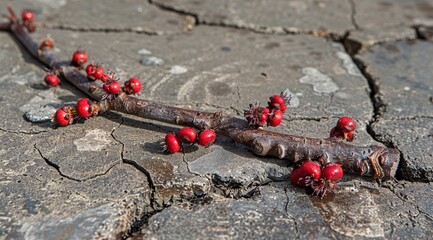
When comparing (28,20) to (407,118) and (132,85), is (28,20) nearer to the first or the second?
(132,85)

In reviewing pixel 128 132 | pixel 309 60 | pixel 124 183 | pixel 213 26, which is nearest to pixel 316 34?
pixel 309 60

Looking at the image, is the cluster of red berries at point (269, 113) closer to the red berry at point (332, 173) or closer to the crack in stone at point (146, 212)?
the red berry at point (332, 173)

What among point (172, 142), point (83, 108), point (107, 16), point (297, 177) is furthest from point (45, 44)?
point (297, 177)

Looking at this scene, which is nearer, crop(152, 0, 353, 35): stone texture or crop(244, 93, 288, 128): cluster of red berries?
crop(244, 93, 288, 128): cluster of red berries

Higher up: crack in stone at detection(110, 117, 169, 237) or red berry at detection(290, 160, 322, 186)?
red berry at detection(290, 160, 322, 186)

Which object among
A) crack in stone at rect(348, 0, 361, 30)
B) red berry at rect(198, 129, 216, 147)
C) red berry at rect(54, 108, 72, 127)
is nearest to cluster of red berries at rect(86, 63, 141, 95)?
red berry at rect(54, 108, 72, 127)

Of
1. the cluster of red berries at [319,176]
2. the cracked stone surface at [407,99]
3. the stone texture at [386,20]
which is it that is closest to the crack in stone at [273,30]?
the stone texture at [386,20]

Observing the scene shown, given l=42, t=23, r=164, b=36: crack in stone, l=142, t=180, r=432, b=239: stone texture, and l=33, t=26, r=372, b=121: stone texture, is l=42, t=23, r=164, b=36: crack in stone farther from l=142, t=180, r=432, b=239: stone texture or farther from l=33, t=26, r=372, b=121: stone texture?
l=142, t=180, r=432, b=239: stone texture
